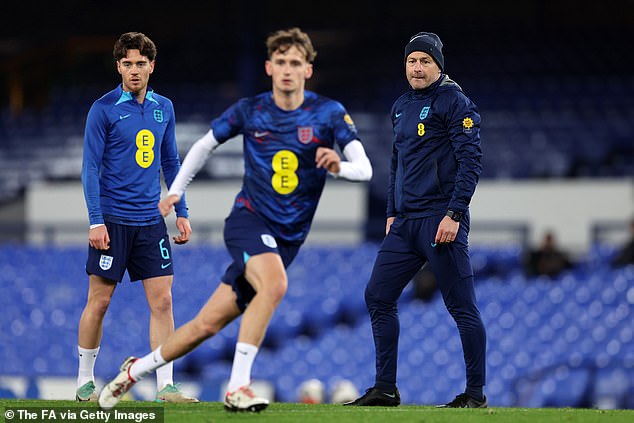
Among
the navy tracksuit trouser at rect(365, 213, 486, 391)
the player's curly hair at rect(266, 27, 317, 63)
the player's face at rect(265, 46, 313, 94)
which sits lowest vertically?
the navy tracksuit trouser at rect(365, 213, 486, 391)

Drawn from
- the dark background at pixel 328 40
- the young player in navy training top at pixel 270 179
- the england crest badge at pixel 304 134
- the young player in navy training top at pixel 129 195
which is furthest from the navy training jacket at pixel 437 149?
the dark background at pixel 328 40

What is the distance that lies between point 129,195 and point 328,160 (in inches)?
64.8

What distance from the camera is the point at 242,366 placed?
17.2 feet

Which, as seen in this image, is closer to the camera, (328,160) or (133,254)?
(328,160)

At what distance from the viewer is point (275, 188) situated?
5547mm

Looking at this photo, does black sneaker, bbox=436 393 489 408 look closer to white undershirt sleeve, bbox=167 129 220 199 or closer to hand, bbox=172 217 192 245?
hand, bbox=172 217 192 245

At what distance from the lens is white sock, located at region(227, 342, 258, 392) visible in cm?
525

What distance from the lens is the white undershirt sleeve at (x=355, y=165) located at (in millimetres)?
5328


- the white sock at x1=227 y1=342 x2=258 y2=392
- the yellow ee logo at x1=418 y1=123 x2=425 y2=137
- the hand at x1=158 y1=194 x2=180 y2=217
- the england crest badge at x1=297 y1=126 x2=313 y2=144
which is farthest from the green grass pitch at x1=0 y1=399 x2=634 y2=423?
the yellow ee logo at x1=418 y1=123 x2=425 y2=137

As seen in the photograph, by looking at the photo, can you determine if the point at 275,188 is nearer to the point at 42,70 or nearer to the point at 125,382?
the point at 125,382

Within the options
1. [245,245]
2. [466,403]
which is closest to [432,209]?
[466,403]

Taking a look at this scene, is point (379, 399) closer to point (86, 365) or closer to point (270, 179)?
point (270, 179)

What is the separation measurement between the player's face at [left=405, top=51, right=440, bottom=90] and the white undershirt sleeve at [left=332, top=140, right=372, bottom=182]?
0.78m

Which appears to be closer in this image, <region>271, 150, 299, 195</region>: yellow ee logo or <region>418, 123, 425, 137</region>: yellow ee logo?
<region>271, 150, 299, 195</region>: yellow ee logo
